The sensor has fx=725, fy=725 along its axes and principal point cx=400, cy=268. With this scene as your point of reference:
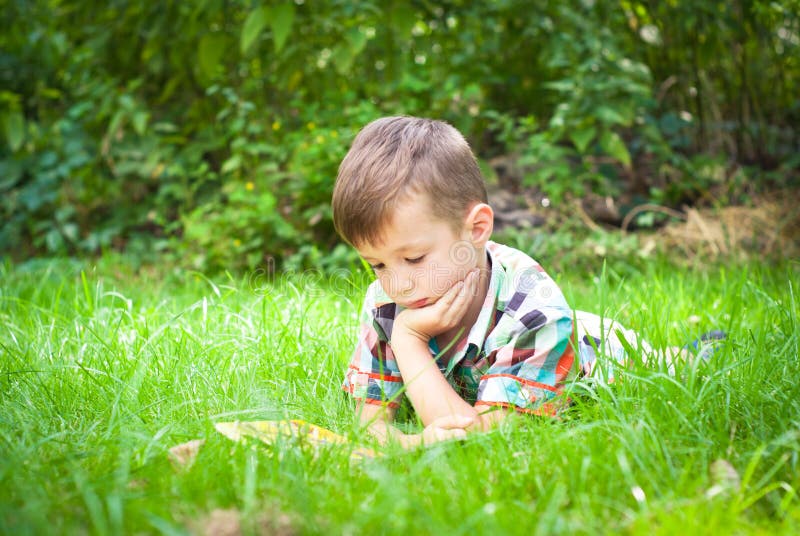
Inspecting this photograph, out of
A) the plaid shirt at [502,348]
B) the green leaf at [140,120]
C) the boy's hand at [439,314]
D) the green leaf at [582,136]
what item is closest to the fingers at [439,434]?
the plaid shirt at [502,348]

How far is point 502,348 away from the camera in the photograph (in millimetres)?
1792

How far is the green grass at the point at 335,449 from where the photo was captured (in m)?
1.20

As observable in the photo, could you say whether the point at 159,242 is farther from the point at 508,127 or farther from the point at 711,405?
the point at 711,405

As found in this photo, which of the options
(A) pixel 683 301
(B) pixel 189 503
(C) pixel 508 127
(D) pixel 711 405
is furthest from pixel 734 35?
(B) pixel 189 503

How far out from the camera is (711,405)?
5.14ft

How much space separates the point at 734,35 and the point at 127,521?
4.54m

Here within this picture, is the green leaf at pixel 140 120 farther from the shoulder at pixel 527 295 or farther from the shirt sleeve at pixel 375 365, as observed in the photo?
the shoulder at pixel 527 295

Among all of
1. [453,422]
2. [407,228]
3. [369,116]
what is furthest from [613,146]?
[453,422]

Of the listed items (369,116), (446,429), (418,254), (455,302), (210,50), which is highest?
(210,50)

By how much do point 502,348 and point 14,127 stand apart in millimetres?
4073

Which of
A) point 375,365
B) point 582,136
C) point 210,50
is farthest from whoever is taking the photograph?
point 210,50

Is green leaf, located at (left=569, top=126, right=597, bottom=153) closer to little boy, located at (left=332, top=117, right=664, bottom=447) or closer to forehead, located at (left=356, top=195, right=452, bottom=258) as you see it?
little boy, located at (left=332, top=117, right=664, bottom=447)

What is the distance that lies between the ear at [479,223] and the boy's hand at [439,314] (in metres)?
0.09

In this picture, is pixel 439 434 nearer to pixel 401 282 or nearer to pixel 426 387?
pixel 426 387
